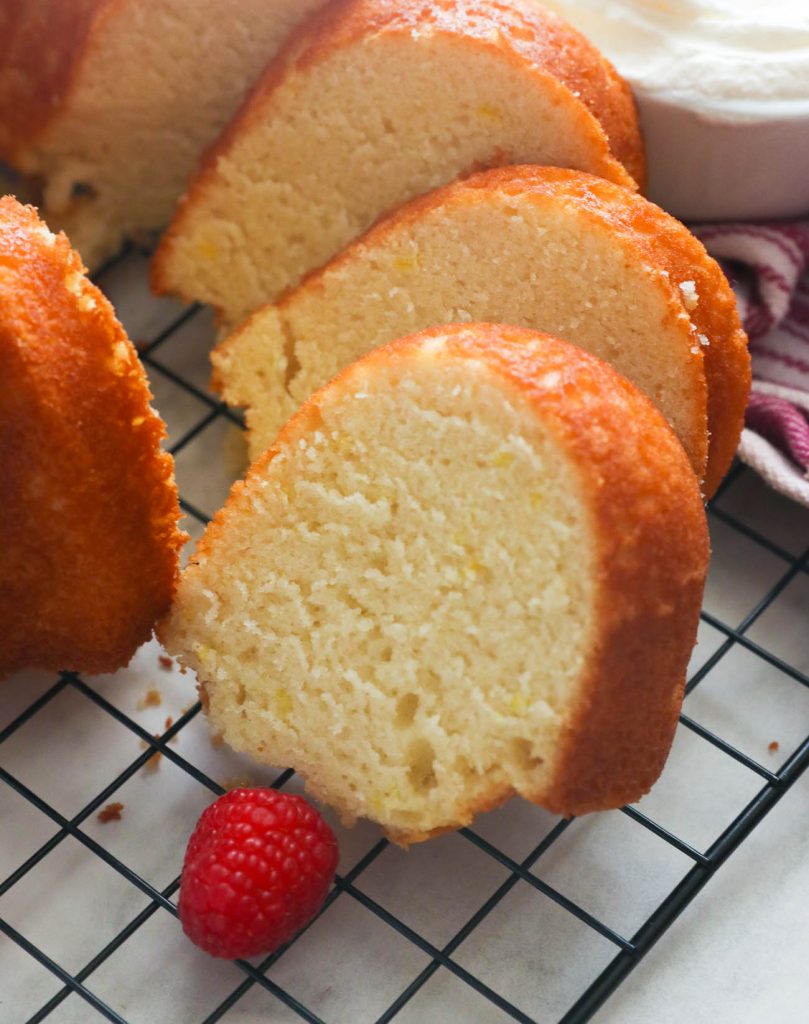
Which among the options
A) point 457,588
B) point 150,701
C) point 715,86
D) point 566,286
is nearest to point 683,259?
point 566,286

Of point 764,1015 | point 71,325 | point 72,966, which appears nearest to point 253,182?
point 71,325

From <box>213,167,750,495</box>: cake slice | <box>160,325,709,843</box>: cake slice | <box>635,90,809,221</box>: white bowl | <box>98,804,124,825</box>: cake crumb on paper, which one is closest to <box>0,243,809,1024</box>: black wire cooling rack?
<box>98,804,124,825</box>: cake crumb on paper

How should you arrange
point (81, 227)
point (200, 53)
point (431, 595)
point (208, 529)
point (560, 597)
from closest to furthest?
point (560, 597)
point (431, 595)
point (208, 529)
point (200, 53)
point (81, 227)

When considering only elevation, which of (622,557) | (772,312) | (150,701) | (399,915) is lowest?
(399,915)

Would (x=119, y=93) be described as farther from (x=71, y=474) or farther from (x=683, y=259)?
(x=683, y=259)

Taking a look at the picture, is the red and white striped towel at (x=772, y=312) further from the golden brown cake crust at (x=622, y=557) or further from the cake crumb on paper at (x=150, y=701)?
the cake crumb on paper at (x=150, y=701)

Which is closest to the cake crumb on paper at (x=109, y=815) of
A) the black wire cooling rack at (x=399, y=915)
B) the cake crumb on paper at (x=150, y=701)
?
the black wire cooling rack at (x=399, y=915)

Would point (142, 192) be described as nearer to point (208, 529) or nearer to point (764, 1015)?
point (208, 529)

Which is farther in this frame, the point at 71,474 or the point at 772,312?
the point at 772,312
